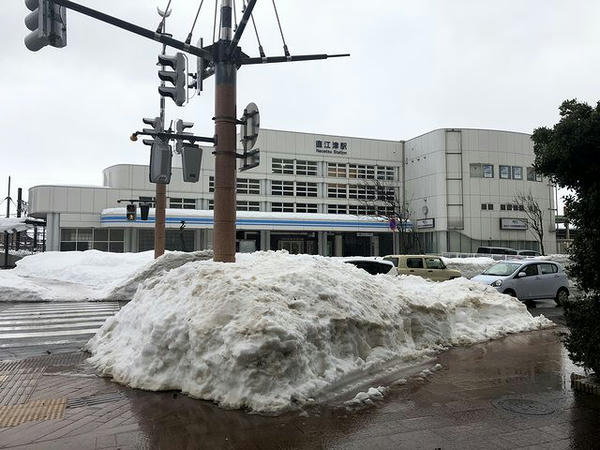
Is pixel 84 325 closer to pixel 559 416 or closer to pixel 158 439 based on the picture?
pixel 158 439

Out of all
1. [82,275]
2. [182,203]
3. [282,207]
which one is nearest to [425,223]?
[282,207]

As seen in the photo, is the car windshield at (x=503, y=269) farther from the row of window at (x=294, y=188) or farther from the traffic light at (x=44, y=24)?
the row of window at (x=294, y=188)

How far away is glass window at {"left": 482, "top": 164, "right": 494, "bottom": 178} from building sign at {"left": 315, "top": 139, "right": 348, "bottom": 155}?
50.8ft

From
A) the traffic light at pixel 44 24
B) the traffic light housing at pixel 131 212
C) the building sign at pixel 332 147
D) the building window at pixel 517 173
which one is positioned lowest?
the traffic light housing at pixel 131 212

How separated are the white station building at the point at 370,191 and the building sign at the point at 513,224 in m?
0.11

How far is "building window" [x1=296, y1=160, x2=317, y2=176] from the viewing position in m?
51.0

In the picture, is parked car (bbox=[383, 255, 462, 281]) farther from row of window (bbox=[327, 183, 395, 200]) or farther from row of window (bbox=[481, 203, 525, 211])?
row of window (bbox=[481, 203, 525, 211])

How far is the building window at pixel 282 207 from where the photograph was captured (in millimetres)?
48953

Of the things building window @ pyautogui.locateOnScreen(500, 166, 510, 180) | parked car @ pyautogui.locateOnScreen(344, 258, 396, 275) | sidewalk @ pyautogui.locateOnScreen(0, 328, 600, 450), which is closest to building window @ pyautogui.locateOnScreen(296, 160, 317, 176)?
building window @ pyautogui.locateOnScreen(500, 166, 510, 180)

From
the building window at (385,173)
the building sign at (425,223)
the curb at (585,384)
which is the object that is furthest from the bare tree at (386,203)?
the curb at (585,384)

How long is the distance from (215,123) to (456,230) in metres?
44.0

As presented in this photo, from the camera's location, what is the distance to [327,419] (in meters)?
4.73

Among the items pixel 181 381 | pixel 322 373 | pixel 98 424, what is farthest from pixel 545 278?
pixel 98 424

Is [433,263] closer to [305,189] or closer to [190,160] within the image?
[190,160]
